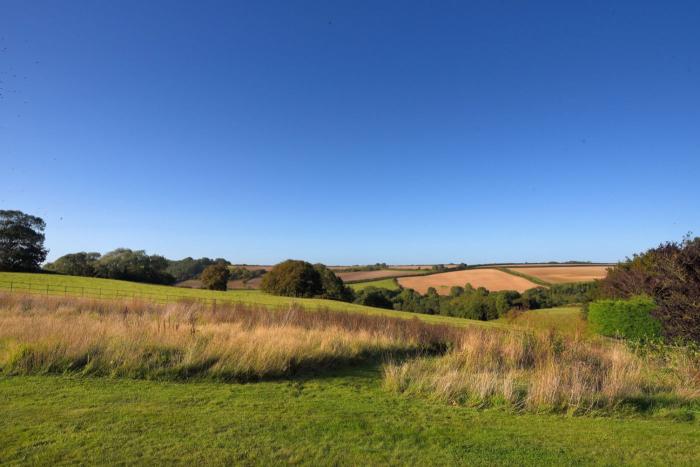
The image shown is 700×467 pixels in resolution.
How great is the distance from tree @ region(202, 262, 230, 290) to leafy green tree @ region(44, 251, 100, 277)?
17.0m

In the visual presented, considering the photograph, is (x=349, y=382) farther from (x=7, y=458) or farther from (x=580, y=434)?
(x=7, y=458)

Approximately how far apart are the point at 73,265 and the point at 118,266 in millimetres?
5794

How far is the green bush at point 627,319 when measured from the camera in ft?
57.1

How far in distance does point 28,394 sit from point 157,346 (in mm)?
2631

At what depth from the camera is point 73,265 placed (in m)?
58.4

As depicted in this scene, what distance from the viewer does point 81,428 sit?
422cm

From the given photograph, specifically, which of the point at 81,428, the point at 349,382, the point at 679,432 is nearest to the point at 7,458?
the point at 81,428

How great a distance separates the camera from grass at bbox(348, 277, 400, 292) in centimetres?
5972

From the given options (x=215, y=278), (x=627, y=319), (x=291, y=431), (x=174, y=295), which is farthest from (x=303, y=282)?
(x=291, y=431)

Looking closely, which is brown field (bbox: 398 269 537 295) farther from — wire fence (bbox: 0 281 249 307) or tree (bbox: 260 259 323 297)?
wire fence (bbox: 0 281 249 307)

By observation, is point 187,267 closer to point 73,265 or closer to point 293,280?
point 73,265

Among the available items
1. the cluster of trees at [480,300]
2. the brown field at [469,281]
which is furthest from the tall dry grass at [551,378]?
the brown field at [469,281]

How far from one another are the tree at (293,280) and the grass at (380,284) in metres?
7.84

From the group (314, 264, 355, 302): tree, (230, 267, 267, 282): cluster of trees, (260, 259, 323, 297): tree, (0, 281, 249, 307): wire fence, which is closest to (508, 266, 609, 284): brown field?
(314, 264, 355, 302): tree
